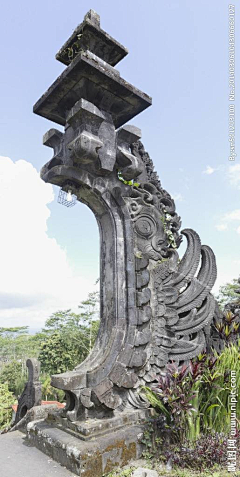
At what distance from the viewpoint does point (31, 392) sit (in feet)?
18.9

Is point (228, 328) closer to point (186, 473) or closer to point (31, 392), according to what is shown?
point (186, 473)

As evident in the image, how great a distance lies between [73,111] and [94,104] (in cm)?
39

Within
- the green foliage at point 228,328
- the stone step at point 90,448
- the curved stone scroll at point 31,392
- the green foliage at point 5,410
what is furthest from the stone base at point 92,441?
the green foliage at point 5,410

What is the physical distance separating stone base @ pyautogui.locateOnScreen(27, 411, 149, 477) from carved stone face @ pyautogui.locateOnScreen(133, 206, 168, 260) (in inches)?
71.6

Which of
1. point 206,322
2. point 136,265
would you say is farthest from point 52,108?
point 206,322

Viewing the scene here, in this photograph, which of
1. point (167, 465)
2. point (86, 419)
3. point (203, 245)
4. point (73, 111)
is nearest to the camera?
point (167, 465)

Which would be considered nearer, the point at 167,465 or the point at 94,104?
the point at 167,465

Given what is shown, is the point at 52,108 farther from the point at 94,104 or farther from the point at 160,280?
the point at 160,280

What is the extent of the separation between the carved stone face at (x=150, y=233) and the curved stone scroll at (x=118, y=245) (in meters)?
0.01

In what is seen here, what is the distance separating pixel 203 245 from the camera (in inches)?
173

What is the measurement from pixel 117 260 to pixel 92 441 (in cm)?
179

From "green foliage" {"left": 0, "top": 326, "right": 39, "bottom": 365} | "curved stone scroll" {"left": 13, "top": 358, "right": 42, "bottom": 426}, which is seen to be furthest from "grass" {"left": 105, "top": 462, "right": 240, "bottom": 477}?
"green foliage" {"left": 0, "top": 326, "right": 39, "bottom": 365}

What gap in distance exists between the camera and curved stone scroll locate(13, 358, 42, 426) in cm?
566

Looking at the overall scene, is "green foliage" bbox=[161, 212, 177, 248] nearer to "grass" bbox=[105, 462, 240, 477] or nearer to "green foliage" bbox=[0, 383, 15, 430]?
"grass" bbox=[105, 462, 240, 477]
